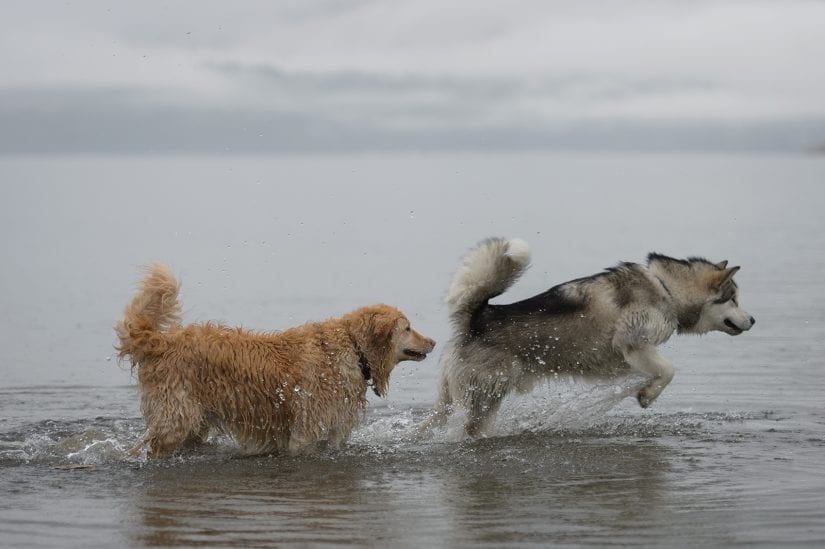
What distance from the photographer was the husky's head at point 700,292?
9789 millimetres

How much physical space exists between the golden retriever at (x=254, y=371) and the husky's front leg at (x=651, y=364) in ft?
5.80

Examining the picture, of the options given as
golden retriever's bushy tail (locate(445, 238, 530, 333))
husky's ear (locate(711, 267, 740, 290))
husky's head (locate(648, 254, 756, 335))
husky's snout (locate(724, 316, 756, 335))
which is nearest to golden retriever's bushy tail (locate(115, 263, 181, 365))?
golden retriever's bushy tail (locate(445, 238, 530, 333))

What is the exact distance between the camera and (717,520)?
6793 mm

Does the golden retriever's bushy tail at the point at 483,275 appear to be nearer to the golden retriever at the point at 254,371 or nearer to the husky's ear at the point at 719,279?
the golden retriever at the point at 254,371

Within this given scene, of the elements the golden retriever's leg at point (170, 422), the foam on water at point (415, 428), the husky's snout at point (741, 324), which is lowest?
the foam on water at point (415, 428)

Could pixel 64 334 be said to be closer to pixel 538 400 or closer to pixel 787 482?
pixel 538 400

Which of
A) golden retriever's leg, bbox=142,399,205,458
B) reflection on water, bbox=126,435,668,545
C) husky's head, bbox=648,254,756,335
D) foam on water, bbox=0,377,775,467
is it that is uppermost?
husky's head, bbox=648,254,756,335

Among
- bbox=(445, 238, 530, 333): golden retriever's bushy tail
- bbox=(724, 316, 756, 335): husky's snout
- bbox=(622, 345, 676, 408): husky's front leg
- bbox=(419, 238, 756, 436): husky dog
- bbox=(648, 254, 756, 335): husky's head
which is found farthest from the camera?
bbox=(724, 316, 756, 335): husky's snout

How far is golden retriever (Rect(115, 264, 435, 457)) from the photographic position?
8.17 m

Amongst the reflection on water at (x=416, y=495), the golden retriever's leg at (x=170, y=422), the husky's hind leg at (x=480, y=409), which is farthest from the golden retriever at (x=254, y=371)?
the husky's hind leg at (x=480, y=409)

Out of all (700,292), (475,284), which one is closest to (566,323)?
(475,284)

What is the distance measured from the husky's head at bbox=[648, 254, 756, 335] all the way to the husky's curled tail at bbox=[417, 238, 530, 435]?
1672 millimetres

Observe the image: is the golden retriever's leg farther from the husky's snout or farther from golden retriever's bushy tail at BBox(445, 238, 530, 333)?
the husky's snout

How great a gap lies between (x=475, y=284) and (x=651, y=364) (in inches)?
66.9
